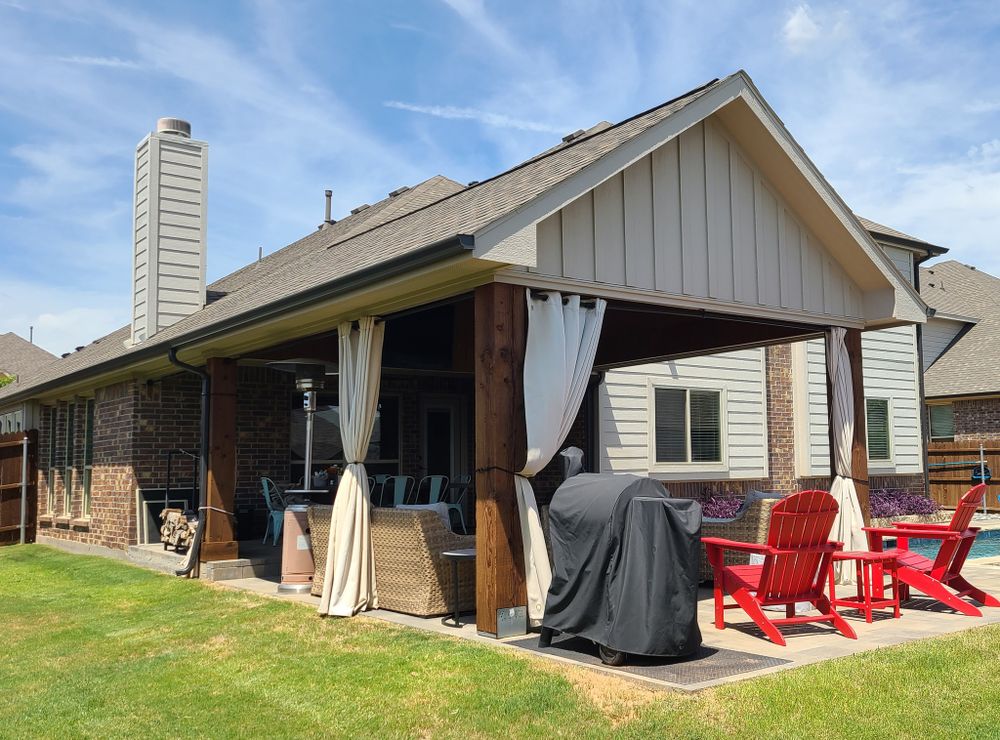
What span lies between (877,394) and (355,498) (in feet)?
44.3

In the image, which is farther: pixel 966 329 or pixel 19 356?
pixel 19 356

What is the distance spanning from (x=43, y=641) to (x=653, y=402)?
9.92 metres

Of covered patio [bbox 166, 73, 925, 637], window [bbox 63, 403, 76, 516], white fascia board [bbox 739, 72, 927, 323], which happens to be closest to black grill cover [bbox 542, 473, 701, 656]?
covered patio [bbox 166, 73, 925, 637]

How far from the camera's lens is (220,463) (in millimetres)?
10133

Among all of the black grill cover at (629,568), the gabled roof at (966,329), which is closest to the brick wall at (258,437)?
the black grill cover at (629,568)

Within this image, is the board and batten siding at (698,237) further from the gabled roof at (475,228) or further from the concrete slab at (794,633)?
the concrete slab at (794,633)

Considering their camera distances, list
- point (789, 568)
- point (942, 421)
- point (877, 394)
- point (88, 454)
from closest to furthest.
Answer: point (789, 568) < point (88, 454) < point (877, 394) < point (942, 421)

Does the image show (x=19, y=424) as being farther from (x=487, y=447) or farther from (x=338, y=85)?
(x=487, y=447)

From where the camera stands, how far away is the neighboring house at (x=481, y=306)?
6676 millimetres

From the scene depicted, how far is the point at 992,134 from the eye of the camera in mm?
15391

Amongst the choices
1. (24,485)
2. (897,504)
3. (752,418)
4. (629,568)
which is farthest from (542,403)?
(897,504)

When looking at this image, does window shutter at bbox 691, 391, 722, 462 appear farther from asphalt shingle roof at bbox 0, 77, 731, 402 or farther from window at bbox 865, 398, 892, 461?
asphalt shingle roof at bbox 0, 77, 731, 402

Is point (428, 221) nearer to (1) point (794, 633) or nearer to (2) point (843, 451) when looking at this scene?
(2) point (843, 451)

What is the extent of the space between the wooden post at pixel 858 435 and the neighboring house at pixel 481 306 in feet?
0.10
